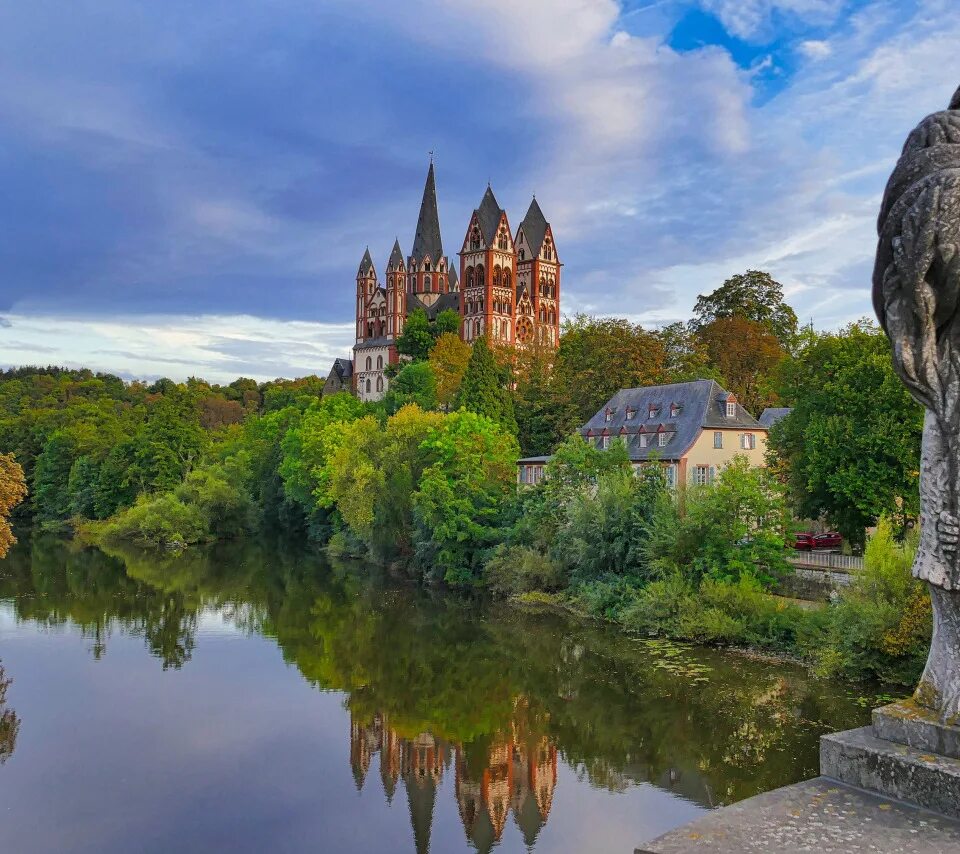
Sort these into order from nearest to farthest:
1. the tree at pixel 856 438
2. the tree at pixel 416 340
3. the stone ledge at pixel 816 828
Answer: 1. the stone ledge at pixel 816 828
2. the tree at pixel 856 438
3. the tree at pixel 416 340

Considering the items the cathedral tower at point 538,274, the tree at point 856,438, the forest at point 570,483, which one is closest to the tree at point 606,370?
the forest at point 570,483

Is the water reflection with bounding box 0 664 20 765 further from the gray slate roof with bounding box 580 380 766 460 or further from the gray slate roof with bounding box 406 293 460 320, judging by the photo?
the gray slate roof with bounding box 406 293 460 320

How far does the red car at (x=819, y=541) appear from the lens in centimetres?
3622

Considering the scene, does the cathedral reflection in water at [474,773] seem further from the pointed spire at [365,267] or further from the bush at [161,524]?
the pointed spire at [365,267]

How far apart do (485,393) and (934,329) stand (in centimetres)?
4927

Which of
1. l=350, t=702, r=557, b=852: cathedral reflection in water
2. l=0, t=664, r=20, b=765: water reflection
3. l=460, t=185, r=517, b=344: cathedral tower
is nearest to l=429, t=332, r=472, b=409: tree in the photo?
l=460, t=185, r=517, b=344: cathedral tower

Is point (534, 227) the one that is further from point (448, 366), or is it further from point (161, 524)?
point (161, 524)

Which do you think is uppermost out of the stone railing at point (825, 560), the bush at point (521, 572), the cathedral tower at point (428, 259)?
the cathedral tower at point (428, 259)

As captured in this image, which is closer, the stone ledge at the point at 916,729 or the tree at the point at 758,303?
the stone ledge at the point at 916,729

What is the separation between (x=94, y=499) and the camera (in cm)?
6688

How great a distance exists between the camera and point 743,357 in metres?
57.9

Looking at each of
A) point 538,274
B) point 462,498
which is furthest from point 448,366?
point 538,274

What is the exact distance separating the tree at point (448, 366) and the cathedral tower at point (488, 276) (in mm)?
22486

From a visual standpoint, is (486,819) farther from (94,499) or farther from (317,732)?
(94,499)
